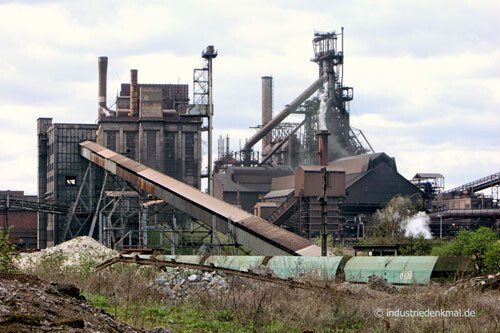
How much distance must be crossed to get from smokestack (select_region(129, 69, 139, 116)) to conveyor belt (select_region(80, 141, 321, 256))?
1360cm

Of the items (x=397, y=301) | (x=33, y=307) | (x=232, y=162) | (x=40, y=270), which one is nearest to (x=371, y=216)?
(x=232, y=162)

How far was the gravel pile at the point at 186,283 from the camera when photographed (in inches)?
502

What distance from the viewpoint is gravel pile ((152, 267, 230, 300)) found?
1275cm

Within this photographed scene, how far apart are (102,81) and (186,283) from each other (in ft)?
143

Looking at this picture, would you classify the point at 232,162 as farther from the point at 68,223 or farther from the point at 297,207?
the point at 68,223

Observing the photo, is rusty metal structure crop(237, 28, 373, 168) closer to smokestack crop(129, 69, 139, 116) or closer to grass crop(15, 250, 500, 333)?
smokestack crop(129, 69, 139, 116)

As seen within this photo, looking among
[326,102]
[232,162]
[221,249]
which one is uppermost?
[326,102]

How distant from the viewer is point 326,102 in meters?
62.3

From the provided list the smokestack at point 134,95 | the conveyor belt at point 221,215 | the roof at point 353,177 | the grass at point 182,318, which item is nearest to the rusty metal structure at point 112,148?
the smokestack at point 134,95

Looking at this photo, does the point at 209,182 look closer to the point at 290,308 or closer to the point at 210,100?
the point at 210,100

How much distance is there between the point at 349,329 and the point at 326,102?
53457mm

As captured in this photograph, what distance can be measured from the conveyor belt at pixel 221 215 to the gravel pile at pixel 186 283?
31.8 ft

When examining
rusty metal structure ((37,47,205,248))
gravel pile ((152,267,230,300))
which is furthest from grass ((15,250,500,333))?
rusty metal structure ((37,47,205,248))

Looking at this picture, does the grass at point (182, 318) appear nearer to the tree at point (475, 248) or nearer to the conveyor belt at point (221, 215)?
the conveyor belt at point (221, 215)
